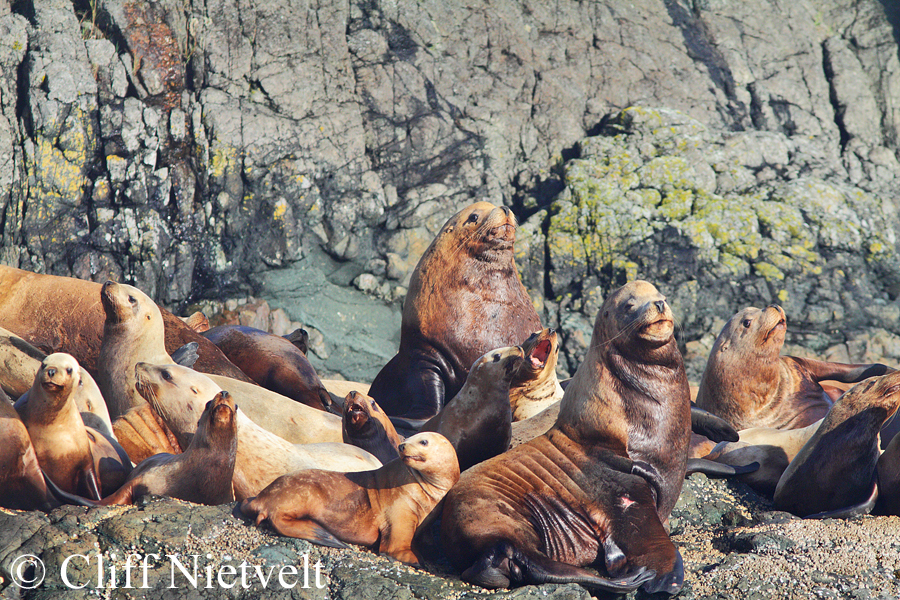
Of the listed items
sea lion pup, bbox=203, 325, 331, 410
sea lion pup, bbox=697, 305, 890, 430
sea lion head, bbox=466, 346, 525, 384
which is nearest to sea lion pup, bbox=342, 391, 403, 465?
sea lion head, bbox=466, 346, 525, 384

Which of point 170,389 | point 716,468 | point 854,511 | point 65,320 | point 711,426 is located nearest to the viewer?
point 854,511

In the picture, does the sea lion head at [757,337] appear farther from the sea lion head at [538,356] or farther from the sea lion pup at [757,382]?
the sea lion head at [538,356]

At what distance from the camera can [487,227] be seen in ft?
24.2

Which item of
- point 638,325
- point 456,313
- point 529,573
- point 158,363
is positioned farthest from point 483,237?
point 529,573

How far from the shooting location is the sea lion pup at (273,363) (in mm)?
7445

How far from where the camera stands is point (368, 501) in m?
4.22

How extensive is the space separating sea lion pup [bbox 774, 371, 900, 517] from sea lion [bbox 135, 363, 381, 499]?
254 cm

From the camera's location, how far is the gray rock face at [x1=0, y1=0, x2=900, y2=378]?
13.7 meters

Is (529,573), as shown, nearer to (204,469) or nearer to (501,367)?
(501,367)

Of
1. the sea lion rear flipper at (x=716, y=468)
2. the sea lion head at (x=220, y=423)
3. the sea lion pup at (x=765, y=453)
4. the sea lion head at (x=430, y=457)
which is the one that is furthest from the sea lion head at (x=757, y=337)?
the sea lion head at (x=220, y=423)

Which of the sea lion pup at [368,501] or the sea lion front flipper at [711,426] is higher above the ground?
the sea lion front flipper at [711,426]

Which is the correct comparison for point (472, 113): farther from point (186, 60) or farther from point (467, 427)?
point (467, 427)

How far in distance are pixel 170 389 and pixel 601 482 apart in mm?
2701

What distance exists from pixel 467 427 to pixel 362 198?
10.1 m
